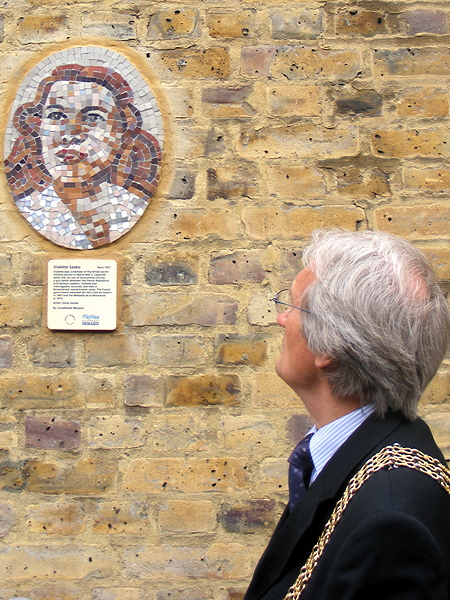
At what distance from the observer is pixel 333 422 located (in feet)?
5.46

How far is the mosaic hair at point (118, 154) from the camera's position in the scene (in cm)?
291

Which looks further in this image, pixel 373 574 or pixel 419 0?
pixel 419 0

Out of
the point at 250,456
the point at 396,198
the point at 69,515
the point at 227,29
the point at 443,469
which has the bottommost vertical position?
the point at 69,515

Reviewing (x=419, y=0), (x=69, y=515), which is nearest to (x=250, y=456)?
(x=69, y=515)

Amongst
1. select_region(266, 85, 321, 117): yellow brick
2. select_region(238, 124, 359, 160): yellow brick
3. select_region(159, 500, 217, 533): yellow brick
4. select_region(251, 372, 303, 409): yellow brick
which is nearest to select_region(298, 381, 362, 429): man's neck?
select_region(251, 372, 303, 409): yellow brick

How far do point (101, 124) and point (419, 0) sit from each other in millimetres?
1456

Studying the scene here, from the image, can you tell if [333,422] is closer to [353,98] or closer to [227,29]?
[353,98]

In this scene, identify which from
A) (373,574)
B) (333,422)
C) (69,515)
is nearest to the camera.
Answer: (373,574)

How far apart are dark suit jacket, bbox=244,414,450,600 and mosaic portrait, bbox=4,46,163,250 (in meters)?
1.66

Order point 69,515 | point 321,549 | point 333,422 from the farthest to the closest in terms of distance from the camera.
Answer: point 69,515
point 333,422
point 321,549

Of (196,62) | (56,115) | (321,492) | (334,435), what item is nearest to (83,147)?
(56,115)

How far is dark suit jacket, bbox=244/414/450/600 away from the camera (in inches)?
49.9

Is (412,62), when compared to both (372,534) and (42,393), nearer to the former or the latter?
(42,393)

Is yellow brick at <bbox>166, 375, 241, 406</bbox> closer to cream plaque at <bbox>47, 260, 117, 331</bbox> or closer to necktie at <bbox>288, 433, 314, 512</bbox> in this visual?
cream plaque at <bbox>47, 260, 117, 331</bbox>
